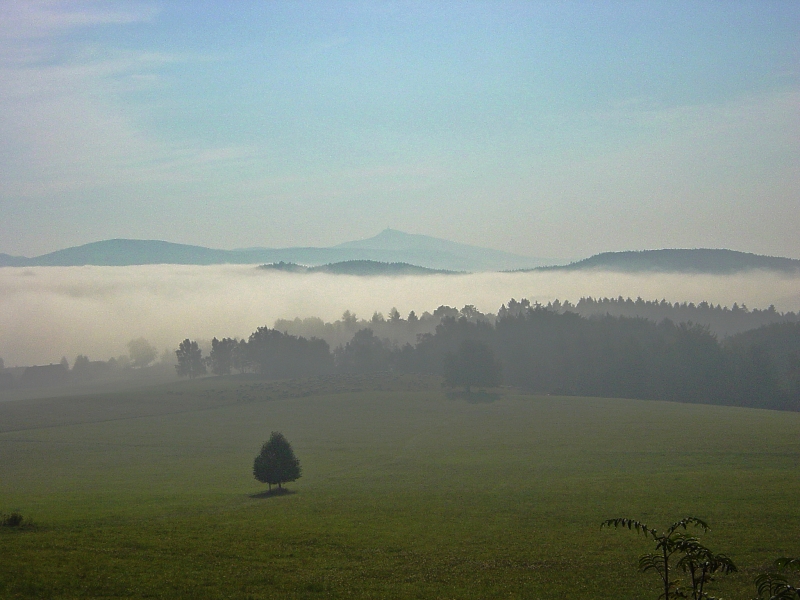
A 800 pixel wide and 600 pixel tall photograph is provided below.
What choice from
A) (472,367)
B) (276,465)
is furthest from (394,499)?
(472,367)

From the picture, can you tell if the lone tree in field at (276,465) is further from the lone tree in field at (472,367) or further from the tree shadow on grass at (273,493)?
the lone tree in field at (472,367)

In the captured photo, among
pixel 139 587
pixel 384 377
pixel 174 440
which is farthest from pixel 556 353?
pixel 139 587

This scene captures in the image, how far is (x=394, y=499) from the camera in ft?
183

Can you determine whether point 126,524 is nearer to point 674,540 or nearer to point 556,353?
point 674,540

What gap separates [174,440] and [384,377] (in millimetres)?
72816

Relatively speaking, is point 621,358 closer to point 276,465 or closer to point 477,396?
point 477,396

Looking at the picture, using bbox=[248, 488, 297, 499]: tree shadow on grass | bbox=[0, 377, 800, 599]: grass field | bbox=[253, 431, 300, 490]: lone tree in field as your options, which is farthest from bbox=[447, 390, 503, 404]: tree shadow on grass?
bbox=[248, 488, 297, 499]: tree shadow on grass

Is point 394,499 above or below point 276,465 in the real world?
below

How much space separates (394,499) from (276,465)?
1519cm

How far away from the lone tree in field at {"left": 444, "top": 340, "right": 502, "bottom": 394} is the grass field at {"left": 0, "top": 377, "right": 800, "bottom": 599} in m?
18.7

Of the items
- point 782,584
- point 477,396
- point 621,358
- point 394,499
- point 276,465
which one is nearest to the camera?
point 782,584

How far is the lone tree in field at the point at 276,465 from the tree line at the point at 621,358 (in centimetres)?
8297

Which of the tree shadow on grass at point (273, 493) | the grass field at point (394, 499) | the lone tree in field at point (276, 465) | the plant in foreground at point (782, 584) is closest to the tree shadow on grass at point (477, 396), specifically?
the grass field at point (394, 499)

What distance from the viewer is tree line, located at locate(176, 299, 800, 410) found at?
14175 centimetres
